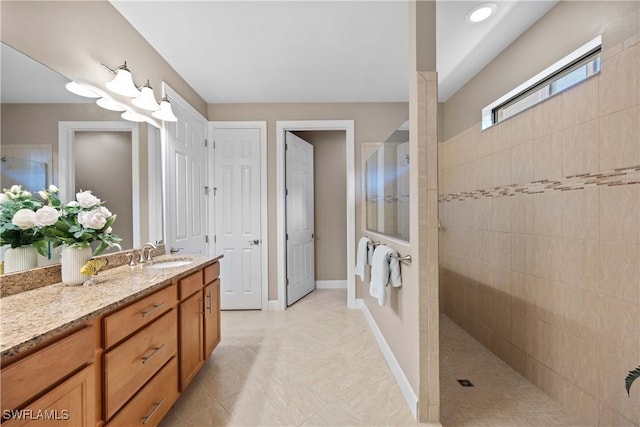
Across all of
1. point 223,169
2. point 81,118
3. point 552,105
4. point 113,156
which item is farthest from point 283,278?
point 552,105

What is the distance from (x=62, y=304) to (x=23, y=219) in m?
0.46

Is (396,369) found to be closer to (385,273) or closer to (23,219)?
(385,273)

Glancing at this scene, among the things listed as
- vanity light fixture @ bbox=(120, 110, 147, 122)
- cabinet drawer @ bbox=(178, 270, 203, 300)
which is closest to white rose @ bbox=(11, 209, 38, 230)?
cabinet drawer @ bbox=(178, 270, 203, 300)

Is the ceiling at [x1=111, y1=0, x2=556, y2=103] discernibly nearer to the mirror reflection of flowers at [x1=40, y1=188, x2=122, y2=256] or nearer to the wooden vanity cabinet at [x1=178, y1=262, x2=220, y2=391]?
the mirror reflection of flowers at [x1=40, y1=188, x2=122, y2=256]

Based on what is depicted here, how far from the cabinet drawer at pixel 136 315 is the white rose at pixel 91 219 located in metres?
0.44

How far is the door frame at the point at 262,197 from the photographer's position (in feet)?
10.8

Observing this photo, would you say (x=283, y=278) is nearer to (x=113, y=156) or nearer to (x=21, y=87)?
(x=113, y=156)

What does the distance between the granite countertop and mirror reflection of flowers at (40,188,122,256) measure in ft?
0.72

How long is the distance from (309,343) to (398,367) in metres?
0.88

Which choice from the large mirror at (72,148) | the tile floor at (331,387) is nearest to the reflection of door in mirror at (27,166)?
the large mirror at (72,148)

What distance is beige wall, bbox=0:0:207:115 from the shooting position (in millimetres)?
1287

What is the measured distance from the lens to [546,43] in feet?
6.12

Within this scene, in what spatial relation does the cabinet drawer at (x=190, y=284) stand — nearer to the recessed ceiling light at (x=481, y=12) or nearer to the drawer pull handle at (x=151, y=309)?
the drawer pull handle at (x=151, y=309)

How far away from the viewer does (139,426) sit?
1.22m
